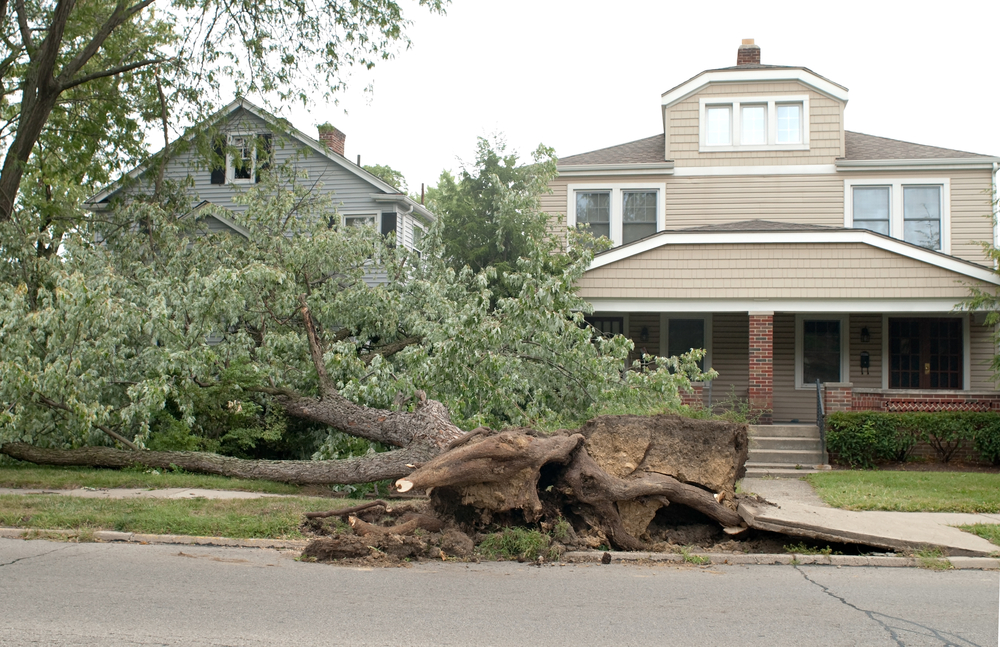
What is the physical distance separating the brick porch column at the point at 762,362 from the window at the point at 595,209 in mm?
5141

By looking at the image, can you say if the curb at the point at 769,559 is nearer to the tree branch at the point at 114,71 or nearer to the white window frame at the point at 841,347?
the white window frame at the point at 841,347

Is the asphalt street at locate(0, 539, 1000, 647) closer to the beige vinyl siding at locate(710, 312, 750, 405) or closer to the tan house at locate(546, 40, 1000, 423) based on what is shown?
the tan house at locate(546, 40, 1000, 423)

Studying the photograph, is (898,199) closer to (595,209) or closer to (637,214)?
(637,214)

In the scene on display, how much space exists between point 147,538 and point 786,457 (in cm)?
1086

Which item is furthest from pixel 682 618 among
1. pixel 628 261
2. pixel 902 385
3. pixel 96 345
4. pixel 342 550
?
pixel 902 385

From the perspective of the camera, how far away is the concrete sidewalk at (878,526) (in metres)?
7.69

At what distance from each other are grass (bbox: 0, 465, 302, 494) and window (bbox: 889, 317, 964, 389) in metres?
13.8

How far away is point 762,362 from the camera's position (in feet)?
52.1

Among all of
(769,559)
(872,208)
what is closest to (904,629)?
(769,559)

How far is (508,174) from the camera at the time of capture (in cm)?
1780

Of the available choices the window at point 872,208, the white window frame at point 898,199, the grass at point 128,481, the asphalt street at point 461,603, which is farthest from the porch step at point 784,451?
the grass at point 128,481

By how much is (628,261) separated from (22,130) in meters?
12.1

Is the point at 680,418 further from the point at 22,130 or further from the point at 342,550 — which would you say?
the point at 22,130

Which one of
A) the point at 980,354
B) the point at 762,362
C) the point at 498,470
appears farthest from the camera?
the point at 980,354
